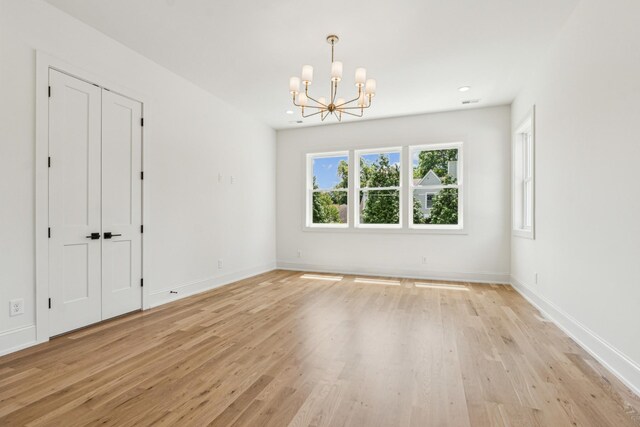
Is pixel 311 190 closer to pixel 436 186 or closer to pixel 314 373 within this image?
pixel 436 186

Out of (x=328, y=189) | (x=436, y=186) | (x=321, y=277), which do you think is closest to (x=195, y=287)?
(x=321, y=277)

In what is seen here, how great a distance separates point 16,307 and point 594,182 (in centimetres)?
473

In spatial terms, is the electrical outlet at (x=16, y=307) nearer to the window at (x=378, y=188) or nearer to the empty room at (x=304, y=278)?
the empty room at (x=304, y=278)

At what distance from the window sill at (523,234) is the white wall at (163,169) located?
4.31 m

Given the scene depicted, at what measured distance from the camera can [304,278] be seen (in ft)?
18.5

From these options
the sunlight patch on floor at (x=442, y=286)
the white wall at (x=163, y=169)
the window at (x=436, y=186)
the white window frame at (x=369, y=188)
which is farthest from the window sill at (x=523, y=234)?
the white wall at (x=163, y=169)

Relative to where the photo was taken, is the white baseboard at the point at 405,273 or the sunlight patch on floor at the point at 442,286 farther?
the white baseboard at the point at 405,273

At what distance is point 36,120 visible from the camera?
2703mm

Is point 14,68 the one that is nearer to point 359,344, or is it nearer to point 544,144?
point 359,344

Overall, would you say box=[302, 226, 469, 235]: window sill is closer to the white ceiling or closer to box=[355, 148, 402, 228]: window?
box=[355, 148, 402, 228]: window

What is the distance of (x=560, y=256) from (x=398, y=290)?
2.14 m

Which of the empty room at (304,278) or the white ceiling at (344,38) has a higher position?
the white ceiling at (344,38)

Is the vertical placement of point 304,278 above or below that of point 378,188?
below

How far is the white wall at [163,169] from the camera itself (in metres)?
2.56
